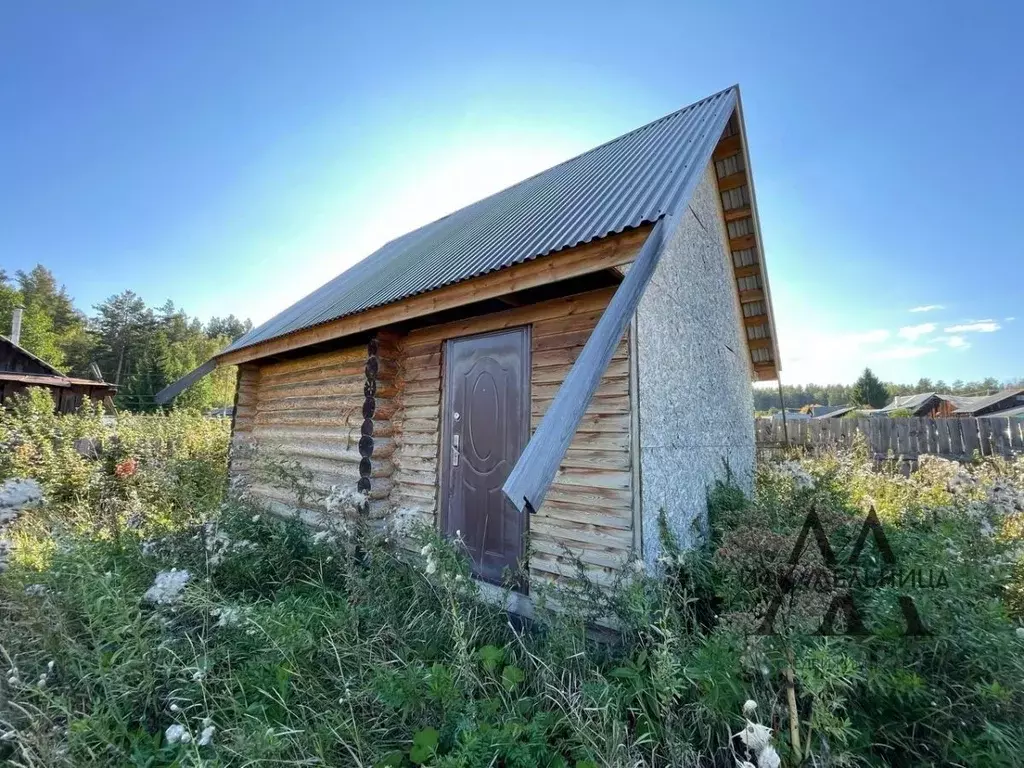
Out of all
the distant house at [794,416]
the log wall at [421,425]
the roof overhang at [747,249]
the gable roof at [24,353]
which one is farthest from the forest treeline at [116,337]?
the roof overhang at [747,249]

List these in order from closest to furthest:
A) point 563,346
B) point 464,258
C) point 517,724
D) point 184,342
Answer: point 517,724 → point 563,346 → point 464,258 → point 184,342

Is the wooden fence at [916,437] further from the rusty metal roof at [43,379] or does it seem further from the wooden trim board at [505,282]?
the rusty metal roof at [43,379]

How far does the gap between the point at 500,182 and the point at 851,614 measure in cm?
878

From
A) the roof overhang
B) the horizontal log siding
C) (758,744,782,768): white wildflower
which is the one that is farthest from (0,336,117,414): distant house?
(758,744,782,768): white wildflower

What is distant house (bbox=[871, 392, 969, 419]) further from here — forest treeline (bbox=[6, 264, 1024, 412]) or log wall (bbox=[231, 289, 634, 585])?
log wall (bbox=[231, 289, 634, 585])

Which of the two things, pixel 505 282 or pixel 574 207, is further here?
pixel 574 207

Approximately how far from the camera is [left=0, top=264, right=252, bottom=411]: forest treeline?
32.5 m

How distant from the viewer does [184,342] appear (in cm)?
4472

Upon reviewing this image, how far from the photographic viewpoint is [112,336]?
44531mm

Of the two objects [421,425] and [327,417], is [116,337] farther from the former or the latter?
[421,425]

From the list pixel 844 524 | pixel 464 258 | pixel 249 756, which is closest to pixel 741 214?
pixel 464 258

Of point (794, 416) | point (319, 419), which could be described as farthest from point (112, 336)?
point (794, 416)

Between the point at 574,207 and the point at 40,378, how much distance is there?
22.6 metres

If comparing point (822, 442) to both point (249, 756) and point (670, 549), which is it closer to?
point (670, 549)
